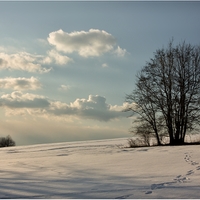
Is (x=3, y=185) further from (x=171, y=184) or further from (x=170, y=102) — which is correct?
(x=170, y=102)

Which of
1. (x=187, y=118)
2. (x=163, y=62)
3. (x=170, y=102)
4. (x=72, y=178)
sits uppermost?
(x=163, y=62)

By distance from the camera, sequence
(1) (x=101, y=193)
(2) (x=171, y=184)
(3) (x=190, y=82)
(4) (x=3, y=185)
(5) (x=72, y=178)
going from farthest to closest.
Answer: (3) (x=190, y=82), (5) (x=72, y=178), (4) (x=3, y=185), (2) (x=171, y=184), (1) (x=101, y=193)

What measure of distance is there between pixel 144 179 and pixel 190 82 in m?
16.1

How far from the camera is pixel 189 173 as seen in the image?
721 cm

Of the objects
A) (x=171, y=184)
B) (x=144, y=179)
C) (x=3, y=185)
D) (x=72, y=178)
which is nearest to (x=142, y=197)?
(x=171, y=184)

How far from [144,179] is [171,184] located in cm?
87

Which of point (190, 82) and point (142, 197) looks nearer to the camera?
point (142, 197)

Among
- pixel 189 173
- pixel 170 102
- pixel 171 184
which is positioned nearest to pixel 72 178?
pixel 171 184

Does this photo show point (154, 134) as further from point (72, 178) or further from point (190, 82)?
point (72, 178)

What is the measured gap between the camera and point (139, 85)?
22.3 meters

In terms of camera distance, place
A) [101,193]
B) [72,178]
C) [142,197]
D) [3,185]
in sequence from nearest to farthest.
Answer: [142,197] < [101,193] < [3,185] < [72,178]

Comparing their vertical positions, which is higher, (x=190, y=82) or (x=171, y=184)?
(x=190, y=82)

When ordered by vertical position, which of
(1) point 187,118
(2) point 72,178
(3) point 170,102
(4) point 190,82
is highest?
(4) point 190,82

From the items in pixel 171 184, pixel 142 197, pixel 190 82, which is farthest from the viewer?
pixel 190 82
